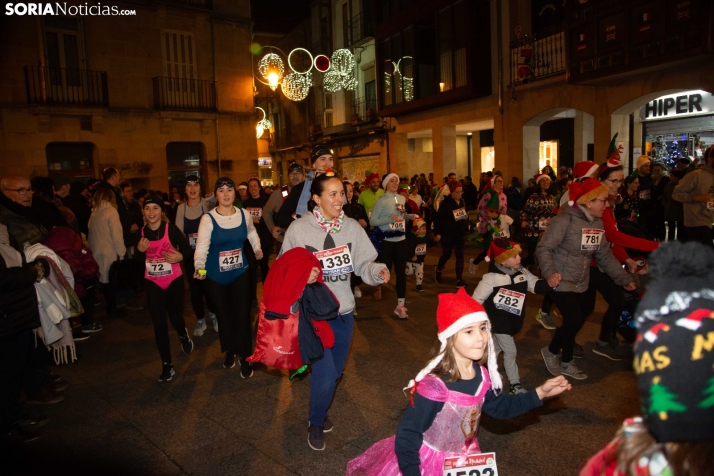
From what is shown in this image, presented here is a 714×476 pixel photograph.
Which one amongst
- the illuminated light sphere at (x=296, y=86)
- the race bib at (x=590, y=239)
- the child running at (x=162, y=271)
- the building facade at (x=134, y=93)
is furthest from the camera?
the building facade at (x=134, y=93)

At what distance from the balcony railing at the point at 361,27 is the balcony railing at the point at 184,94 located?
352 inches

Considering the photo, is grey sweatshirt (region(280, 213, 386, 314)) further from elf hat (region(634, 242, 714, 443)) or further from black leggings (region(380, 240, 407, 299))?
black leggings (region(380, 240, 407, 299))

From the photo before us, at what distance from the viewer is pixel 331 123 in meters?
31.5

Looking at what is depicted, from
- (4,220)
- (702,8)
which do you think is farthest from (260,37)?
(4,220)

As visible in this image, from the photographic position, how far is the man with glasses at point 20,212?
499cm

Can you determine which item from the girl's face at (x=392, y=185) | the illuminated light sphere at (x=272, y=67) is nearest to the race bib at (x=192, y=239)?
the girl's face at (x=392, y=185)

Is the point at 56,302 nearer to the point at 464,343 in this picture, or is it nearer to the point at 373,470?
the point at 373,470

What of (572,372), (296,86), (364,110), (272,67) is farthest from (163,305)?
(364,110)

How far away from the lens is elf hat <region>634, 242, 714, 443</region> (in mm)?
1218

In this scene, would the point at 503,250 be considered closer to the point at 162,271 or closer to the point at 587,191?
the point at 587,191

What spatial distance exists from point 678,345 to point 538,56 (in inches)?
668

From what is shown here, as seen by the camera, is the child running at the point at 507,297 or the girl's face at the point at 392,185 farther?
the girl's face at the point at 392,185

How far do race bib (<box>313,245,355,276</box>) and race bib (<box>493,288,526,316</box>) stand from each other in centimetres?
147

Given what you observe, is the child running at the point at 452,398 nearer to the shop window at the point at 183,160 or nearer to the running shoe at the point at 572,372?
the running shoe at the point at 572,372
